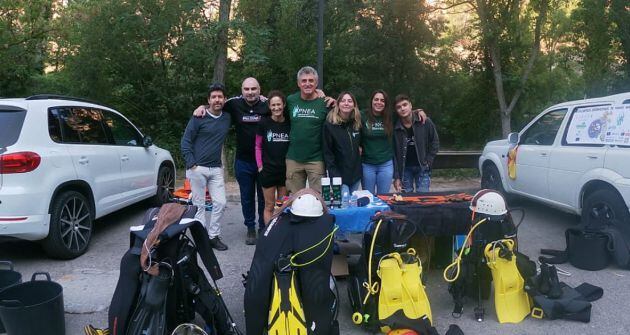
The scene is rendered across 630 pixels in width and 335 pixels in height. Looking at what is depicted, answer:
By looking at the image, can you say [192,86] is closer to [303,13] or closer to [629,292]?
[303,13]

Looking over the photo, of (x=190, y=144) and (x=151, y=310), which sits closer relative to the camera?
(x=151, y=310)

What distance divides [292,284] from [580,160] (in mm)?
4218

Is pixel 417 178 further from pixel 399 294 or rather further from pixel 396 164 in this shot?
pixel 399 294

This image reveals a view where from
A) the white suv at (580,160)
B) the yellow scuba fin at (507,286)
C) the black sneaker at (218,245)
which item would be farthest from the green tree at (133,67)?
the yellow scuba fin at (507,286)

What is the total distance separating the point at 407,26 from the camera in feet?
42.0

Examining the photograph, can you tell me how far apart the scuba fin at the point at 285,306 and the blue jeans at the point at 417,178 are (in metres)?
3.14

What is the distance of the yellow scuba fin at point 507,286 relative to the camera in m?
3.87

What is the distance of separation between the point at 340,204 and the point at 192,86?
11.5m

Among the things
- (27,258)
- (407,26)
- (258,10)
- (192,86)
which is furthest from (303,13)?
(27,258)

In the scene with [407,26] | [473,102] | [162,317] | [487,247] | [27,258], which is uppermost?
[407,26]

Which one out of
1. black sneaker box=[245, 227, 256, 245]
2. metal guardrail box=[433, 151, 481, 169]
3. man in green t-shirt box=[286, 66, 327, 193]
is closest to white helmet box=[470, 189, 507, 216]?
man in green t-shirt box=[286, 66, 327, 193]

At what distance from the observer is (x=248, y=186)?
232 inches

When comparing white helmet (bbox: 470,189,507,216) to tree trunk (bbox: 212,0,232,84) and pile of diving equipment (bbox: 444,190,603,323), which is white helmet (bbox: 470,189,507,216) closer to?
pile of diving equipment (bbox: 444,190,603,323)

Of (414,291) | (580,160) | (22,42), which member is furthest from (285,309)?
(22,42)
